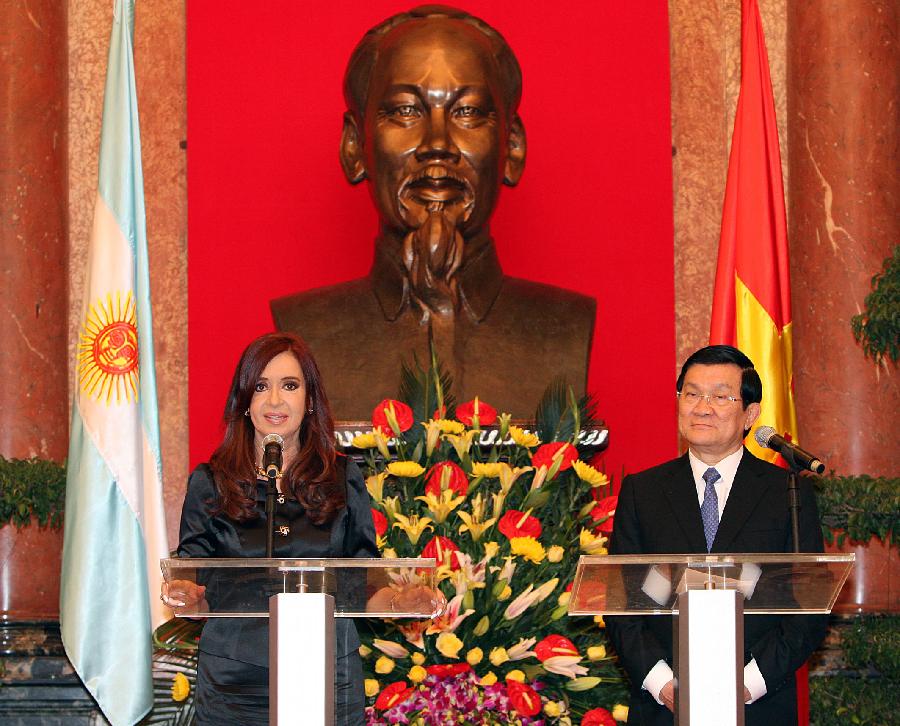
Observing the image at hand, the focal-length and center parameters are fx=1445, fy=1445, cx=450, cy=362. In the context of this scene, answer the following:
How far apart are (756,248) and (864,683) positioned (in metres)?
1.46

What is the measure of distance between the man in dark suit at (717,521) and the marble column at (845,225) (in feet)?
6.32

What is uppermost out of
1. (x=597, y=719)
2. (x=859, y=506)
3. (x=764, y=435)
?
(x=764, y=435)

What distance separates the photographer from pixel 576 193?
566 centimetres

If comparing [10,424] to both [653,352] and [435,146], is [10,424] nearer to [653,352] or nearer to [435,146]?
[435,146]

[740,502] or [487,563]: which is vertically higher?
[740,502]

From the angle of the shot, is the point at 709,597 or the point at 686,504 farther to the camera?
the point at 686,504

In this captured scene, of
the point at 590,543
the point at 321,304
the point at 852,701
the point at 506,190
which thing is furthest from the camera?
the point at 506,190

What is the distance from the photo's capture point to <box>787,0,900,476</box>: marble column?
5098 mm

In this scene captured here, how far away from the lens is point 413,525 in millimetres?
3535

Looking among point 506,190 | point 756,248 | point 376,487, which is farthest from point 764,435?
point 506,190

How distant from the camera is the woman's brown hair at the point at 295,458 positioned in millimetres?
3047

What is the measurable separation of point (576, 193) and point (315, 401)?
8.81 ft

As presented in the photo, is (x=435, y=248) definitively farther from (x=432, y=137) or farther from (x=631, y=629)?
(x=631, y=629)

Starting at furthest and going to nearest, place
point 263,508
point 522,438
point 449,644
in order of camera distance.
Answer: point 522,438
point 449,644
point 263,508
